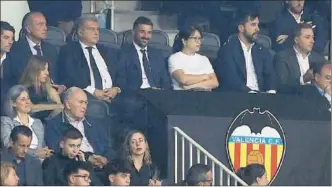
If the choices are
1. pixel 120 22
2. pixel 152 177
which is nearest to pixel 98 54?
pixel 120 22

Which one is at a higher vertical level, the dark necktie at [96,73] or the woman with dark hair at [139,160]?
the dark necktie at [96,73]

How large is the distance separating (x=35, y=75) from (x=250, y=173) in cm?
140

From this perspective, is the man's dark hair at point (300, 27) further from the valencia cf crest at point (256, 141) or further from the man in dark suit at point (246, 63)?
the valencia cf crest at point (256, 141)

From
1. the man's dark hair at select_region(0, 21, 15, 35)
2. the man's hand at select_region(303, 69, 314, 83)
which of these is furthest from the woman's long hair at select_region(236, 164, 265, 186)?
the man's dark hair at select_region(0, 21, 15, 35)

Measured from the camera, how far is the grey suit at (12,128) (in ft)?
30.2

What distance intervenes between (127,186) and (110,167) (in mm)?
152

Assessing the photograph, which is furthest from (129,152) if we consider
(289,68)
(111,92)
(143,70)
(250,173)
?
(289,68)

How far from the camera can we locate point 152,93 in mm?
9250

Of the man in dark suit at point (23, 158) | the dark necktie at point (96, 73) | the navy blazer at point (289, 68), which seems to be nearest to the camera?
the man in dark suit at point (23, 158)

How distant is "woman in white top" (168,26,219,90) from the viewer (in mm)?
9336

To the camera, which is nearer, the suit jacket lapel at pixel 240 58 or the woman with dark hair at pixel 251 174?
the woman with dark hair at pixel 251 174

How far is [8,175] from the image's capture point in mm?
9195

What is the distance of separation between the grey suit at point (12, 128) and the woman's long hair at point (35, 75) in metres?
0.19

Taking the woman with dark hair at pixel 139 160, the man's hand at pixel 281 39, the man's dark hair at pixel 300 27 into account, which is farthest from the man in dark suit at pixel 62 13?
the man's dark hair at pixel 300 27
